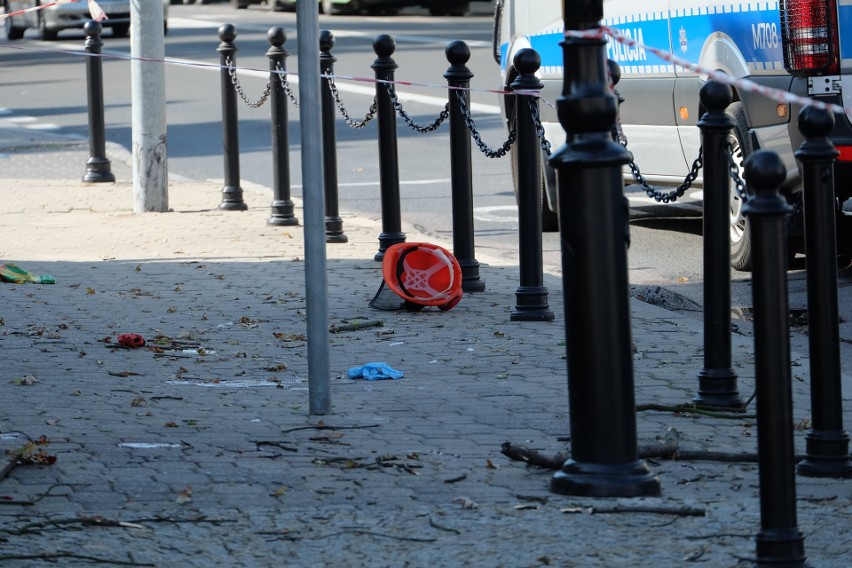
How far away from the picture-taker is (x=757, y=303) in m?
3.88

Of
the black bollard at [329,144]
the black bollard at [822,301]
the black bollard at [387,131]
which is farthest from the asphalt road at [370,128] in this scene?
the black bollard at [822,301]

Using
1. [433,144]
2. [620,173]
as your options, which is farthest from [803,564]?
[433,144]

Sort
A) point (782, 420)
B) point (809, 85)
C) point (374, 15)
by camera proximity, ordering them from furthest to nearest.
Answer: point (374, 15) < point (809, 85) < point (782, 420)

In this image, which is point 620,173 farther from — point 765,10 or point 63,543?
point 765,10

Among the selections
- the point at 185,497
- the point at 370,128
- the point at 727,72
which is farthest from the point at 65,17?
the point at 185,497

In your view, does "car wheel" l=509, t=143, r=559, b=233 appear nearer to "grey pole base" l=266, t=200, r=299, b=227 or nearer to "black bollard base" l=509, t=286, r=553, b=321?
"grey pole base" l=266, t=200, r=299, b=227

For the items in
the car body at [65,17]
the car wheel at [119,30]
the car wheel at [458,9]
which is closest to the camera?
the car body at [65,17]

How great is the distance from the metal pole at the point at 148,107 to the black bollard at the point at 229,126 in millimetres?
448

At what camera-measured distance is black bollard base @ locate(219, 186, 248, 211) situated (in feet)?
39.8

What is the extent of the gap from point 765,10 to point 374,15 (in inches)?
1233

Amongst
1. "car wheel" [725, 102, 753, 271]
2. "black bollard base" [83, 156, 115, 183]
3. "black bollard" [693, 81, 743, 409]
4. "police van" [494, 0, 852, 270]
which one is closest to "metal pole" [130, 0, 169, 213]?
"black bollard base" [83, 156, 115, 183]

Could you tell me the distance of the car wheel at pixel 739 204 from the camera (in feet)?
28.1

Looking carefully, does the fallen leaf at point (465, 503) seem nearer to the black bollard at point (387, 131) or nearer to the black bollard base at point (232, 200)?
the black bollard at point (387, 131)

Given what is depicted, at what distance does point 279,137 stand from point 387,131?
2.16 m
